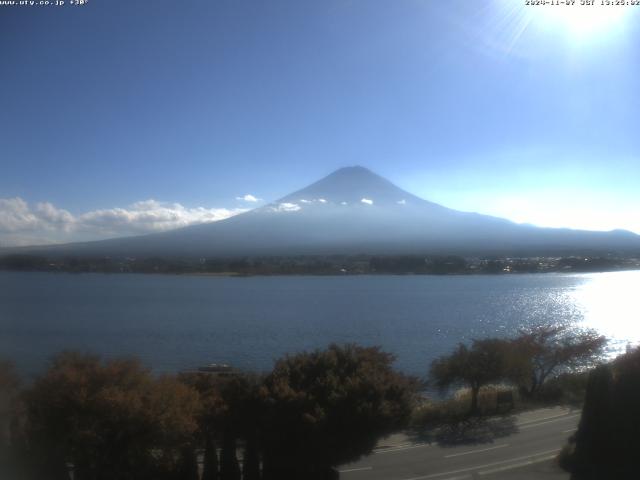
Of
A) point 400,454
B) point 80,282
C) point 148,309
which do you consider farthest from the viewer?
point 80,282

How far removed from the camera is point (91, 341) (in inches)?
484

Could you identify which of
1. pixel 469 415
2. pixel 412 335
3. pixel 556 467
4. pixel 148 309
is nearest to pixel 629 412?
pixel 556 467

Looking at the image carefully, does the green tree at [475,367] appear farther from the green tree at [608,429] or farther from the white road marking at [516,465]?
the green tree at [608,429]

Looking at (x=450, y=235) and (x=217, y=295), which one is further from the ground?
(x=450, y=235)

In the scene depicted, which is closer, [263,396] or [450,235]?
[263,396]

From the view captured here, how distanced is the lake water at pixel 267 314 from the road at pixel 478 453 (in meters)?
3.54

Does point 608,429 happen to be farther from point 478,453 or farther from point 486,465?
point 478,453

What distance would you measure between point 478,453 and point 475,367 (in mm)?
2968

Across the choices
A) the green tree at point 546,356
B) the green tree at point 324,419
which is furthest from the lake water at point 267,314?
the green tree at point 324,419

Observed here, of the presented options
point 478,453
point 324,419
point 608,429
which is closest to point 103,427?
point 324,419

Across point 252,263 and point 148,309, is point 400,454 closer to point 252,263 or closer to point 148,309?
point 148,309

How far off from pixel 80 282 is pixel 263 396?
18.9 meters

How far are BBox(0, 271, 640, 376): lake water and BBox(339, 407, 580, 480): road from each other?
11.6 ft

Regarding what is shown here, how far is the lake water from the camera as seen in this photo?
39.0 ft
